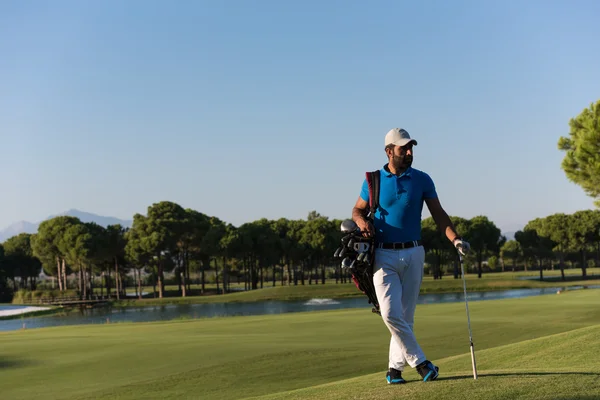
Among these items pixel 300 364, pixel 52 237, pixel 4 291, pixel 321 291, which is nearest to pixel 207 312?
pixel 321 291

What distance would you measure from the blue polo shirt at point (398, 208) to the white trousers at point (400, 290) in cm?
17

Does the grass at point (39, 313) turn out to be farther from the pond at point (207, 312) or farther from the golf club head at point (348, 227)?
the golf club head at point (348, 227)

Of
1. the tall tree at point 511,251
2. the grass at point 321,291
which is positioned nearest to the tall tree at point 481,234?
the tall tree at point 511,251

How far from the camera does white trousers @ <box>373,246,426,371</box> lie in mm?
7051

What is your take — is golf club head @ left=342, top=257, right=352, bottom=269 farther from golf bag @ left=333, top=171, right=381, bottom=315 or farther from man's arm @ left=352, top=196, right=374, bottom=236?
man's arm @ left=352, top=196, right=374, bottom=236

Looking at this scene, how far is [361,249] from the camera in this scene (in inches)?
271

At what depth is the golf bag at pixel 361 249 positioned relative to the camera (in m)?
6.89

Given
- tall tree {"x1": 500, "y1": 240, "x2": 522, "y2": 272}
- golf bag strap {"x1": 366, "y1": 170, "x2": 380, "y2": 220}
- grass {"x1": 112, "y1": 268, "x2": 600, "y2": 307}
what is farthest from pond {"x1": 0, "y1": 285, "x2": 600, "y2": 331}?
tall tree {"x1": 500, "y1": 240, "x2": 522, "y2": 272}

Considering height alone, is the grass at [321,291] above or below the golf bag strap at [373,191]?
below

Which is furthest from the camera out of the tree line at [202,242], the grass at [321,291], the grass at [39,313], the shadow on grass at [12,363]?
the tree line at [202,242]

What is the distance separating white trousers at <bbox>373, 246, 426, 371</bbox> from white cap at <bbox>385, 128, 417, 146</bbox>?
3.86 feet

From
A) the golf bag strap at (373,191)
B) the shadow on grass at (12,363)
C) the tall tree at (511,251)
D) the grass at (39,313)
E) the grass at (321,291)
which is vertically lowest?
the grass at (321,291)

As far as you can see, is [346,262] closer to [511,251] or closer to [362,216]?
[362,216]

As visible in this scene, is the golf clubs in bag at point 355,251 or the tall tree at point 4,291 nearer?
the golf clubs in bag at point 355,251
